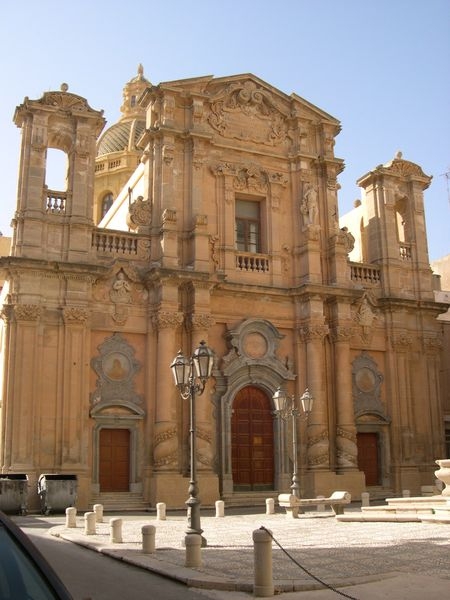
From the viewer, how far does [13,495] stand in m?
19.6

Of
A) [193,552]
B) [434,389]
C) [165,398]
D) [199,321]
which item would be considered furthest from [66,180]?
[193,552]

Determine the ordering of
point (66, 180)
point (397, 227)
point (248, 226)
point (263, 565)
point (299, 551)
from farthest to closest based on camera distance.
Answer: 1. point (397, 227)
2. point (248, 226)
3. point (66, 180)
4. point (299, 551)
5. point (263, 565)

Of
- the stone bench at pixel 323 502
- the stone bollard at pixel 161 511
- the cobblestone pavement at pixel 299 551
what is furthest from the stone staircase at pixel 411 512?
the stone bollard at pixel 161 511

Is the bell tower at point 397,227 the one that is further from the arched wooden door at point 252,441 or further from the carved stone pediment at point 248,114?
the arched wooden door at point 252,441

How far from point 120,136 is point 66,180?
19.2 m

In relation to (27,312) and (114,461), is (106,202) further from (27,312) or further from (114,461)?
(114,461)

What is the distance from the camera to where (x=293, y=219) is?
27203 millimetres

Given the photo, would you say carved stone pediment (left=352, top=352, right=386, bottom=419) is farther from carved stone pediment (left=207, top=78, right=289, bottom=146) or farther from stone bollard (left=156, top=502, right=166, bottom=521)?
stone bollard (left=156, top=502, right=166, bottom=521)

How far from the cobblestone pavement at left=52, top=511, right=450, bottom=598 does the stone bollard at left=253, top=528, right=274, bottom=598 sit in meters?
0.30

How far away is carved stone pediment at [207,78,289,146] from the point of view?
87.5 ft

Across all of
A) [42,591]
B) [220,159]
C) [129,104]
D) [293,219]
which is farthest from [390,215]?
[42,591]

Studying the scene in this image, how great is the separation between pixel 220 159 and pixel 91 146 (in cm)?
472

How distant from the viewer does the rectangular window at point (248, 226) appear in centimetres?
2664

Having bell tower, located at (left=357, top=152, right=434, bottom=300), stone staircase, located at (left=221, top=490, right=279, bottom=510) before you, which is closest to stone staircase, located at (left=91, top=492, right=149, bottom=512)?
stone staircase, located at (left=221, top=490, right=279, bottom=510)
